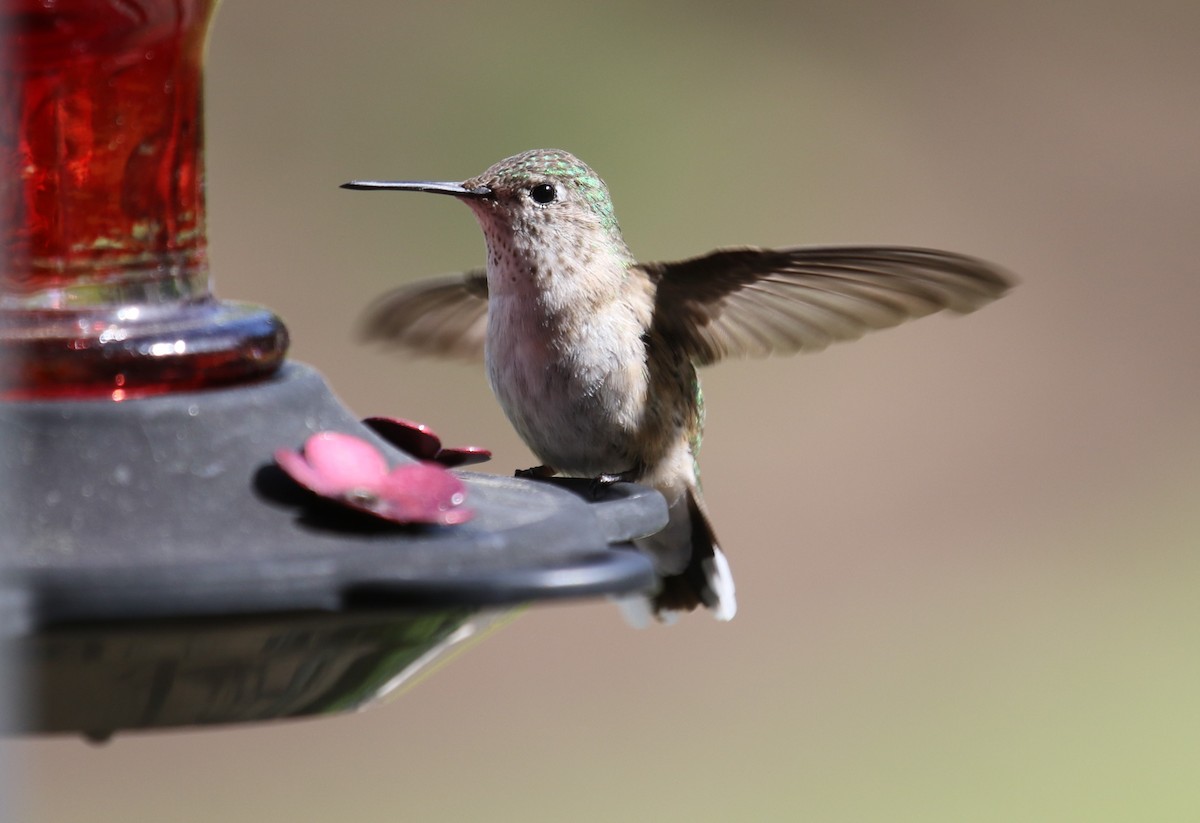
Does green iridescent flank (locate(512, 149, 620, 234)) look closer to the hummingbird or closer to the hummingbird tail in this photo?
the hummingbird

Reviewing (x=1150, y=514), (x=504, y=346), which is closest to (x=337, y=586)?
(x=504, y=346)

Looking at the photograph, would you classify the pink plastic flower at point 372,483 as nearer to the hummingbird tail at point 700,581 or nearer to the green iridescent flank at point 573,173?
the green iridescent flank at point 573,173

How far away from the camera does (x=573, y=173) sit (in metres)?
4.35

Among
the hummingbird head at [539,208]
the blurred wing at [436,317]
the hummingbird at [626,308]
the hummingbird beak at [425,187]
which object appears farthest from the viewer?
the blurred wing at [436,317]

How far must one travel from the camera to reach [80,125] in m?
2.48

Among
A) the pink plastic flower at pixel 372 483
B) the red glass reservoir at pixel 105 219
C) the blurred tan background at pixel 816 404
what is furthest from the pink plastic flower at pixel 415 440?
the blurred tan background at pixel 816 404

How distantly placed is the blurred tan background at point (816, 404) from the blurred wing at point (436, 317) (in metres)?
4.89

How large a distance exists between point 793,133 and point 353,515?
12.0 meters

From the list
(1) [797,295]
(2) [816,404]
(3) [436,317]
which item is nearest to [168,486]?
(1) [797,295]

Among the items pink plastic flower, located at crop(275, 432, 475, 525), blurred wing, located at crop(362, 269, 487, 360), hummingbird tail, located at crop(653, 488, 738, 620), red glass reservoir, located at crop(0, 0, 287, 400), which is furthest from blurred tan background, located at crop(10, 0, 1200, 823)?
pink plastic flower, located at crop(275, 432, 475, 525)

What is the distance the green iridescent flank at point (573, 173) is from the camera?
4.29 meters

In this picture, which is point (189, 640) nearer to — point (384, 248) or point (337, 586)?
point (337, 586)

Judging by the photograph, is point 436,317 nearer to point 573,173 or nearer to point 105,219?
point 573,173

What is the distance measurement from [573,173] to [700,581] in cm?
131
